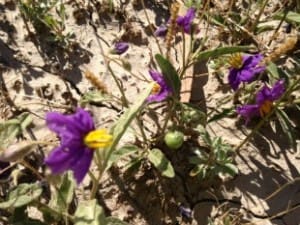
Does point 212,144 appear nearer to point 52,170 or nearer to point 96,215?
point 96,215

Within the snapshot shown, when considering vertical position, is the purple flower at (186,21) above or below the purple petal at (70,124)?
above

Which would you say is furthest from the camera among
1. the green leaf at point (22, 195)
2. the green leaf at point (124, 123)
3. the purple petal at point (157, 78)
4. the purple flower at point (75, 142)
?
the purple petal at point (157, 78)

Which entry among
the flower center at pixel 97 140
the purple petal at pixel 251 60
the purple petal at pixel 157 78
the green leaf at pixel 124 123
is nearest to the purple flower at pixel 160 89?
the purple petal at pixel 157 78

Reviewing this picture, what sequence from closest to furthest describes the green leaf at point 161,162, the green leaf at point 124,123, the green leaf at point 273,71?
the green leaf at point 124,123 → the green leaf at point 161,162 → the green leaf at point 273,71

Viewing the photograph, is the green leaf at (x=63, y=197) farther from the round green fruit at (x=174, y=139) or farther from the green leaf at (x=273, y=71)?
the green leaf at (x=273, y=71)

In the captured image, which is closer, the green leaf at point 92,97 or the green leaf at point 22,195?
the green leaf at point 22,195

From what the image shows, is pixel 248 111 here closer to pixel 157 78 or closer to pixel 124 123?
pixel 157 78

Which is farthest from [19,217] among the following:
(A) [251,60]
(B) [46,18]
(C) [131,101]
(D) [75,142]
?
(A) [251,60]
